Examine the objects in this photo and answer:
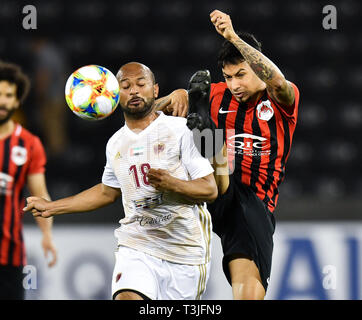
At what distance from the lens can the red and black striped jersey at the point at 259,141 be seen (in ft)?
14.9

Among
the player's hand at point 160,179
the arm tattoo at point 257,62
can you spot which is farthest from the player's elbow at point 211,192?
the arm tattoo at point 257,62

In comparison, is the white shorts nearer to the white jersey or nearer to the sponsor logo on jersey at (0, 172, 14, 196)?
the white jersey

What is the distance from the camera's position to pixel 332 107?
8.05m

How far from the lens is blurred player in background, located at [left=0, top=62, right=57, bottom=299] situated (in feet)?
15.3

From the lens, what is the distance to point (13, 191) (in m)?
4.68

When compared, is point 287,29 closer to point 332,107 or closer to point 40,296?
point 332,107

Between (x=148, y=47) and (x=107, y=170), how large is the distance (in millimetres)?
4270

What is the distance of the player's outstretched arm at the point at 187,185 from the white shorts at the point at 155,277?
41 centimetres

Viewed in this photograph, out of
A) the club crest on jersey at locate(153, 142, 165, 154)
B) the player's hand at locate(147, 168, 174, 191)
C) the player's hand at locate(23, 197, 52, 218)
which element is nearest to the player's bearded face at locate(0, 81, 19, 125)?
the player's hand at locate(23, 197, 52, 218)

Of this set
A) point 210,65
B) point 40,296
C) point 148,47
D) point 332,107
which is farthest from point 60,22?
point 40,296

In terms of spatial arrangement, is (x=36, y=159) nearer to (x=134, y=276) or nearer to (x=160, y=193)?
(x=160, y=193)

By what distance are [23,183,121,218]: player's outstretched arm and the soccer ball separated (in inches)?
16.9

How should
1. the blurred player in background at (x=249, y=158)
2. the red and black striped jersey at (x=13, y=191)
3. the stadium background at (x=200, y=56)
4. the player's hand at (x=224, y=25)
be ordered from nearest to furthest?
the player's hand at (x=224, y=25)
the blurred player in background at (x=249, y=158)
the red and black striped jersey at (x=13, y=191)
the stadium background at (x=200, y=56)

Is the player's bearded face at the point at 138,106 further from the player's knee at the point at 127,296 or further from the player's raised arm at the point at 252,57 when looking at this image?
the player's knee at the point at 127,296
